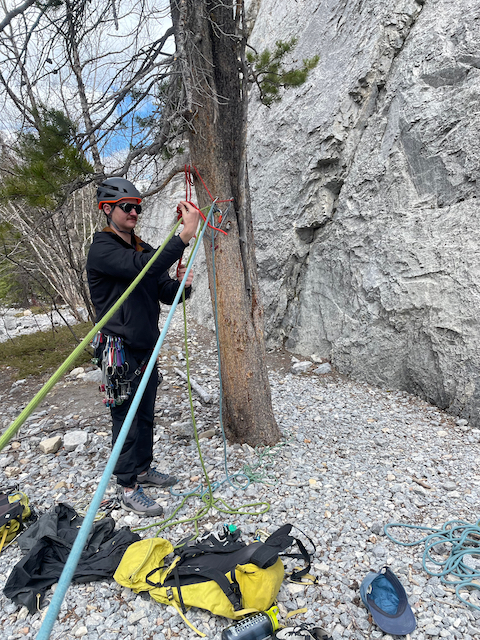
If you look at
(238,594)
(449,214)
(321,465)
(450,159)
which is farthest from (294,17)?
(238,594)

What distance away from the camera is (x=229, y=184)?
3.39 metres

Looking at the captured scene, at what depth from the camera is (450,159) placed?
4.70m

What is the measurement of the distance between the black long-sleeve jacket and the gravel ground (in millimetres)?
1361

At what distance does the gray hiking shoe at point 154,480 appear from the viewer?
3.10m

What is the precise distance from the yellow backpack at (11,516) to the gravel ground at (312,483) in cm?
9

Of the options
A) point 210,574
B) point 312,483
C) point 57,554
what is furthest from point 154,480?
point 312,483

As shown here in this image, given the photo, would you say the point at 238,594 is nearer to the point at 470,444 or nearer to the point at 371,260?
the point at 470,444

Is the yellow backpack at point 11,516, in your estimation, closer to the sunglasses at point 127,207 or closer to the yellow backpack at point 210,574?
the yellow backpack at point 210,574

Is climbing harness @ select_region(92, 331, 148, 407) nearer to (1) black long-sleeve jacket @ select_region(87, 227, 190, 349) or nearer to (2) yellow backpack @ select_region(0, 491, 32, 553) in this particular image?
(1) black long-sleeve jacket @ select_region(87, 227, 190, 349)

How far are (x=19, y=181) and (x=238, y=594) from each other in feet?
10.9

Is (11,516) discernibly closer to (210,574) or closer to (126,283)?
(210,574)

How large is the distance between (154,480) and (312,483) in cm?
130

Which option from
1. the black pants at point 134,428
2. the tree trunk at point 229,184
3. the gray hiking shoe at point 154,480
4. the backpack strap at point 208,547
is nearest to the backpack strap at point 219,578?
the backpack strap at point 208,547

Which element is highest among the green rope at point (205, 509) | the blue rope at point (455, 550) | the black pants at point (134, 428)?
the black pants at point (134, 428)
